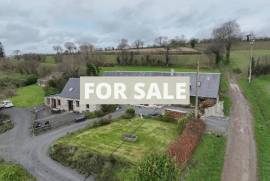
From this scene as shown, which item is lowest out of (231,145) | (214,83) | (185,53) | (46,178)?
(46,178)

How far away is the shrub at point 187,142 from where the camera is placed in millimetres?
20328

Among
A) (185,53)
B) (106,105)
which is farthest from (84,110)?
(185,53)

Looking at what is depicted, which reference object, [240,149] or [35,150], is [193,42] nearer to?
[240,149]

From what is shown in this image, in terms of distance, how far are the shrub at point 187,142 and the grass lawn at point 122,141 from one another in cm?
166

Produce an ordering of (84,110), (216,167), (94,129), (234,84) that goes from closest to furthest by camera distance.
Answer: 1. (216,167)
2. (94,129)
3. (84,110)
4. (234,84)

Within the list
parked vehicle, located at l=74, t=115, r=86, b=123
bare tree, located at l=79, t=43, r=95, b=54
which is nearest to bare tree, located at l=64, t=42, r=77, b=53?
bare tree, located at l=79, t=43, r=95, b=54

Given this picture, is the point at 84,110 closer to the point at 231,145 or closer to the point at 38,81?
the point at 231,145

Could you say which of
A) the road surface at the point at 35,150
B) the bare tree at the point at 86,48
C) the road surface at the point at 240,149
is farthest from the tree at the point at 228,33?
the road surface at the point at 35,150

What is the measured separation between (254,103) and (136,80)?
15.3 m

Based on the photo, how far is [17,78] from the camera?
6575 cm

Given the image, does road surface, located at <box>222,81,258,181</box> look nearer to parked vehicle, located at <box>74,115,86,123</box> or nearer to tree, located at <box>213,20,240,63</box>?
parked vehicle, located at <box>74,115,86,123</box>

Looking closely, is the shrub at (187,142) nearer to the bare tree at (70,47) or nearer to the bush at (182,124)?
the bush at (182,124)

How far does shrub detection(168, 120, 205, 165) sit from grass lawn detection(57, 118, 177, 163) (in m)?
1.66

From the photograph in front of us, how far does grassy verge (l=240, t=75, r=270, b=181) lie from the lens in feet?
67.4
